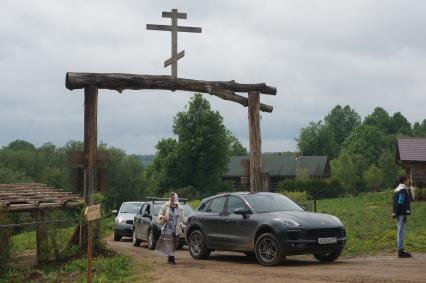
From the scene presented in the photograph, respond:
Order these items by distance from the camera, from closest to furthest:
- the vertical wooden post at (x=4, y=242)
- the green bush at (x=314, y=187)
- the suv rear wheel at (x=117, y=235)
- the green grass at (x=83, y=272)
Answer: the green grass at (x=83, y=272) → the vertical wooden post at (x=4, y=242) → the suv rear wheel at (x=117, y=235) → the green bush at (x=314, y=187)

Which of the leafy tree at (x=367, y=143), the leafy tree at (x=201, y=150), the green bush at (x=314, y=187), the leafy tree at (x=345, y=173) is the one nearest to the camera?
the green bush at (x=314, y=187)

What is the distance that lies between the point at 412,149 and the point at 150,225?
31.4 meters

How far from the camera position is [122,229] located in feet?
79.9

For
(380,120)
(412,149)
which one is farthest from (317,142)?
(412,149)

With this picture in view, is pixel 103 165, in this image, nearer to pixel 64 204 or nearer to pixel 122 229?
pixel 64 204

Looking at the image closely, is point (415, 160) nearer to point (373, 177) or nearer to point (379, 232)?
point (379, 232)

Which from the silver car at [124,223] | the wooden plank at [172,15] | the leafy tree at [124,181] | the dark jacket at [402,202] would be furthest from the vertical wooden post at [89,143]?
the leafy tree at [124,181]

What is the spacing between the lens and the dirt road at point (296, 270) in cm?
1061

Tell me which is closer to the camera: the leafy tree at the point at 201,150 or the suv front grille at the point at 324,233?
the suv front grille at the point at 324,233

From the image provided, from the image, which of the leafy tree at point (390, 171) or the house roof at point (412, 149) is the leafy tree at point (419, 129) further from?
the house roof at point (412, 149)

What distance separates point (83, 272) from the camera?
43.6 ft

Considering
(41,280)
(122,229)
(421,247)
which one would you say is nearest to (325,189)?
(122,229)

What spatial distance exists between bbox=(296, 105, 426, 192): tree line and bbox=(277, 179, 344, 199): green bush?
9.03 meters

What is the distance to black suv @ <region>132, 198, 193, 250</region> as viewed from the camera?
1956 centimetres
